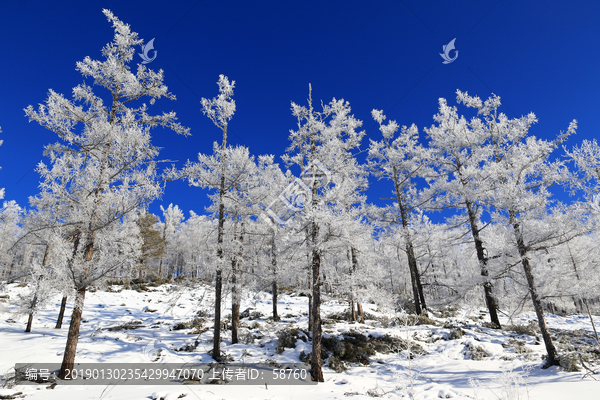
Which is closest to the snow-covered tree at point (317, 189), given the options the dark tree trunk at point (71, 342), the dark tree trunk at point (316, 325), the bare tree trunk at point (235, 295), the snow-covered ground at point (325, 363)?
the dark tree trunk at point (316, 325)

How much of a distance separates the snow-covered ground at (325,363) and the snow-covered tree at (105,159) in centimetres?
314

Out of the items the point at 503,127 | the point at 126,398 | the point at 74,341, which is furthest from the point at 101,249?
the point at 503,127

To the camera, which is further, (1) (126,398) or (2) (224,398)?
(2) (224,398)

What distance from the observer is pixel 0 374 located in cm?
748

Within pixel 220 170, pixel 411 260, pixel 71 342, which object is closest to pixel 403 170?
pixel 411 260

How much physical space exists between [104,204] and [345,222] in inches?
288

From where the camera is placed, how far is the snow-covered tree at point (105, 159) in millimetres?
6992

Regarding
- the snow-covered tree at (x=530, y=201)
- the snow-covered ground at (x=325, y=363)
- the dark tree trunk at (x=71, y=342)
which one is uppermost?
the snow-covered tree at (x=530, y=201)

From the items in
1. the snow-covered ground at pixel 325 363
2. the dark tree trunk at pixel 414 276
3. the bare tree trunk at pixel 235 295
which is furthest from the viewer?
the dark tree trunk at pixel 414 276

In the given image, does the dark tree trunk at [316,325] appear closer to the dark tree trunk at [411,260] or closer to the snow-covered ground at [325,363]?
the snow-covered ground at [325,363]

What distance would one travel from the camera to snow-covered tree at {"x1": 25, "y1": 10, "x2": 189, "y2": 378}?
6992 millimetres

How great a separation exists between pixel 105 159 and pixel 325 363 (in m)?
10.5

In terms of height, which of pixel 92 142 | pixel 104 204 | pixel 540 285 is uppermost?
pixel 92 142

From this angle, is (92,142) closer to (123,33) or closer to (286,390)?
(123,33)
